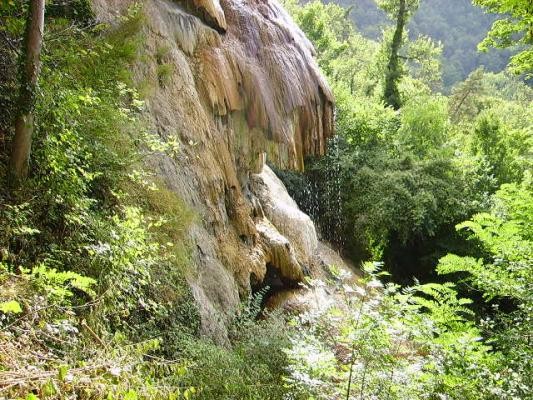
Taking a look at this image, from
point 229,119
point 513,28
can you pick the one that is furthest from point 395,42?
point 229,119

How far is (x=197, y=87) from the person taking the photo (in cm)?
727

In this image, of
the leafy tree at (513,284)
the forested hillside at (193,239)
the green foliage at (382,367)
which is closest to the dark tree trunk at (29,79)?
the forested hillside at (193,239)

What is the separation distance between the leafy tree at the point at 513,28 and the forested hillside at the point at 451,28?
68.4 meters

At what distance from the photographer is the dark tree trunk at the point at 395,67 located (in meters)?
21.8

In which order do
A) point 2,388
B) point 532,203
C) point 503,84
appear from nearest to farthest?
point 2,388, point 532,203, point 503,84

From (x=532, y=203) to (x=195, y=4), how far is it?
Result: 6479 millimetres

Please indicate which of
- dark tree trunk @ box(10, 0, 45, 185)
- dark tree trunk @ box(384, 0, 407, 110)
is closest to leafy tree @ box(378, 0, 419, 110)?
dark tree trunk @ box(384, 0, 407, 110)

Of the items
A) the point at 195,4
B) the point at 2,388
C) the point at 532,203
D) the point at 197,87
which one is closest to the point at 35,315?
the point at 2,388

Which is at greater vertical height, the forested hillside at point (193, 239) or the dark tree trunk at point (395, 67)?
the dark tree trunk at point (395, 67)

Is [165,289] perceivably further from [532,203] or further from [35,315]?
[532,203]

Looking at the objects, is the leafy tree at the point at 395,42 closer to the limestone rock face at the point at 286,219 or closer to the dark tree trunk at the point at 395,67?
the dark tree trunk at the point at 395,67

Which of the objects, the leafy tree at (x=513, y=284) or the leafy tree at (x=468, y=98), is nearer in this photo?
the leafy tree at (x=513, y=284)

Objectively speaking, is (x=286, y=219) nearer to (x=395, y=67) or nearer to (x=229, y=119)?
(x=229, y=119)

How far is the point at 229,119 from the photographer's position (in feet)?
26.1
